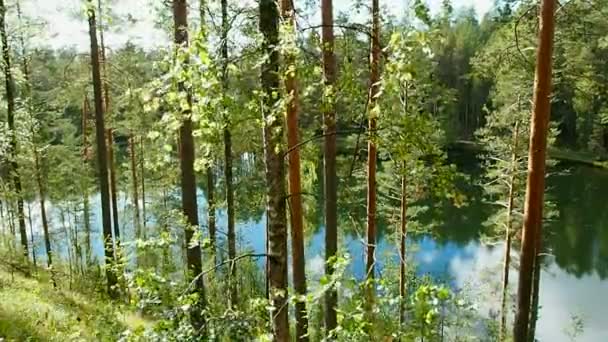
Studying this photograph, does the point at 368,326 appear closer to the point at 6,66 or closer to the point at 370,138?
the point at 370,138

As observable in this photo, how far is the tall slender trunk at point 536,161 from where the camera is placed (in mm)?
6434

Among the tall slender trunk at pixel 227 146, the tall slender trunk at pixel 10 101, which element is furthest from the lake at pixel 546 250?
the tall slender trunk at pixel 10 101

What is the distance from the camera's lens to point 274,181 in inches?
121

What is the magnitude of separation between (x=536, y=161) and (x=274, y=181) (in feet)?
15.3

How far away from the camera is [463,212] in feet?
90.8

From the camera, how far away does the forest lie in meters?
2.69

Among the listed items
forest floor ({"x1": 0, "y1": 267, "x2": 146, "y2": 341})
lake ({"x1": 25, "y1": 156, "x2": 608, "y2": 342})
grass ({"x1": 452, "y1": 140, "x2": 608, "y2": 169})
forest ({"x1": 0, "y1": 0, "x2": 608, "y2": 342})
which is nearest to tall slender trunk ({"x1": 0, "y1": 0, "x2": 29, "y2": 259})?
forest ({"x1": 0, "y1": 0, "x2": 608, "y2": 342})

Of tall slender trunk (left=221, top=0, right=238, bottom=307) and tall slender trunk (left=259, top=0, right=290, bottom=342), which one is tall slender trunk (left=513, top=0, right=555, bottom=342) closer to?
tall slender trunk (left=221, top=0, right=238, bottom=307)

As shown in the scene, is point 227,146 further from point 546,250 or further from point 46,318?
point 546,250

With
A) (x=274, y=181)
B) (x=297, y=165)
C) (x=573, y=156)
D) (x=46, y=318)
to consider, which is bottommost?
(x=573, y=156)

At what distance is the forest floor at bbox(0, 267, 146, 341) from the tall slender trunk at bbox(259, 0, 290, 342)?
2.25 meters

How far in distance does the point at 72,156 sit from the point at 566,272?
18157mm

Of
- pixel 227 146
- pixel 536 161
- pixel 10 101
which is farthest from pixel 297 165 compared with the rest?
pixel 10 101

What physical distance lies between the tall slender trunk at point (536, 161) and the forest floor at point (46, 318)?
4557mm
